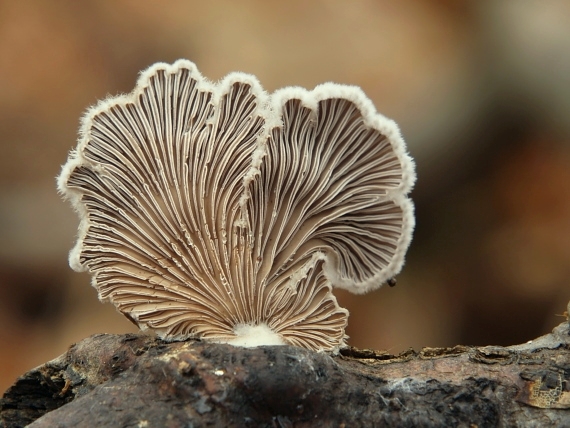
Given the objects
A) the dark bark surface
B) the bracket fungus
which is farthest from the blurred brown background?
the bracket fungus

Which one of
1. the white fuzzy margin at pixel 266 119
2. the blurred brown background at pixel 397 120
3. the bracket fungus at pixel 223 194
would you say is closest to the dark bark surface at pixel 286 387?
the bracket fungus at pixel 223 194

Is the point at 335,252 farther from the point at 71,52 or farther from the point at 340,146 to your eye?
the point at 71,52

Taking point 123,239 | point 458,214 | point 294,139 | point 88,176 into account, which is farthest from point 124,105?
point 458,214

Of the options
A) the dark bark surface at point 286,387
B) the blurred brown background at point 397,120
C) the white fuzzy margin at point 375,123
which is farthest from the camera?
the blurred brown background at point 397,120

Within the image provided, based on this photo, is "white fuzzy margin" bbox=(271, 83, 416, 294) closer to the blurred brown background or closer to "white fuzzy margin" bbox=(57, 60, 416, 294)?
"white fuzzy margin" bbox=(57, 60, 416, 294)

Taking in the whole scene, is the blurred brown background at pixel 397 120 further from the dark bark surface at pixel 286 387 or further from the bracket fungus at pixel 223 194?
the bracket fungus at pixel 223 194

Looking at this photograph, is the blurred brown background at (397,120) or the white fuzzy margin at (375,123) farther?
the blurred brown background at (397,120)
